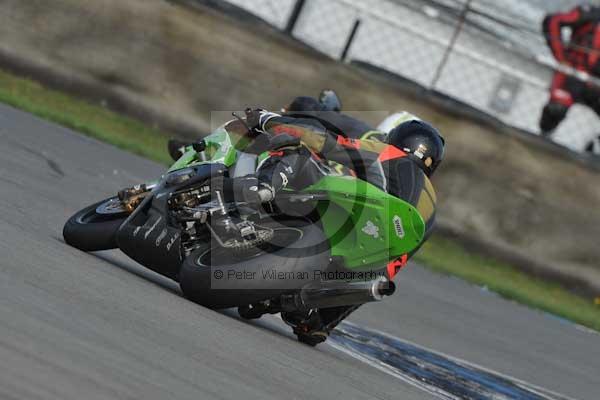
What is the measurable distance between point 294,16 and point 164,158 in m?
2.15

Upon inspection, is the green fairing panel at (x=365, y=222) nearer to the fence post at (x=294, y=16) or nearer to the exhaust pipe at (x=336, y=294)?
the exhaust pipe at (x=336, y=294)

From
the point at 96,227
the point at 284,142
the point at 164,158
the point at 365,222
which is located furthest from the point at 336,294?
the point at 164,158

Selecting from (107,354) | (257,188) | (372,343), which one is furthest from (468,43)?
(107,354)

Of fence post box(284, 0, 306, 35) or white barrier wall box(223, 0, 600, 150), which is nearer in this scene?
fence post box(284, 0, 306, 35)

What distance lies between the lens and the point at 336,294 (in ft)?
21.1

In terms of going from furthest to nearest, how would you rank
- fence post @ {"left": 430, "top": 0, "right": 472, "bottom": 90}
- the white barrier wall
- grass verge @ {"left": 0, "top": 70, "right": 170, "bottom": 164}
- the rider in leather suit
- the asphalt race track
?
the rider in leather suit → the white barrier wall → fence post @ {"left": 430, "top": 0, "right": 472, "bottom": 90} → grass verge @ {"left": 0, "top": 70, "right": 170, "bottom": 164} → the asphalt race track

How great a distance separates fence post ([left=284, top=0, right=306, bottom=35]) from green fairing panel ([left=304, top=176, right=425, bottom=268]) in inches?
308

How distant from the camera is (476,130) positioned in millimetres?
13867

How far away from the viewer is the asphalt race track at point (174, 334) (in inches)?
169

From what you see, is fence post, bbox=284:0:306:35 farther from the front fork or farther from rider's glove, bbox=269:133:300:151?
rider's glove, bbox=269:133:300:151

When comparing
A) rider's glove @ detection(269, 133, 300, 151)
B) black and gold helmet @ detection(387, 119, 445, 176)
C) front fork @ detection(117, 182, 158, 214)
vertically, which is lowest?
front fork @ detection(117, 182, 158, 214)

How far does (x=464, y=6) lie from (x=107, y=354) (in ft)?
35.7

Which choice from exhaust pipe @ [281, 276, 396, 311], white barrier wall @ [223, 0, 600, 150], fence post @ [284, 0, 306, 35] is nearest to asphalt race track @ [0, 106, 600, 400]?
exhaust pipe @ [281, 276, 396, 311]

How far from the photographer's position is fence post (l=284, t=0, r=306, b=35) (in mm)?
14195
